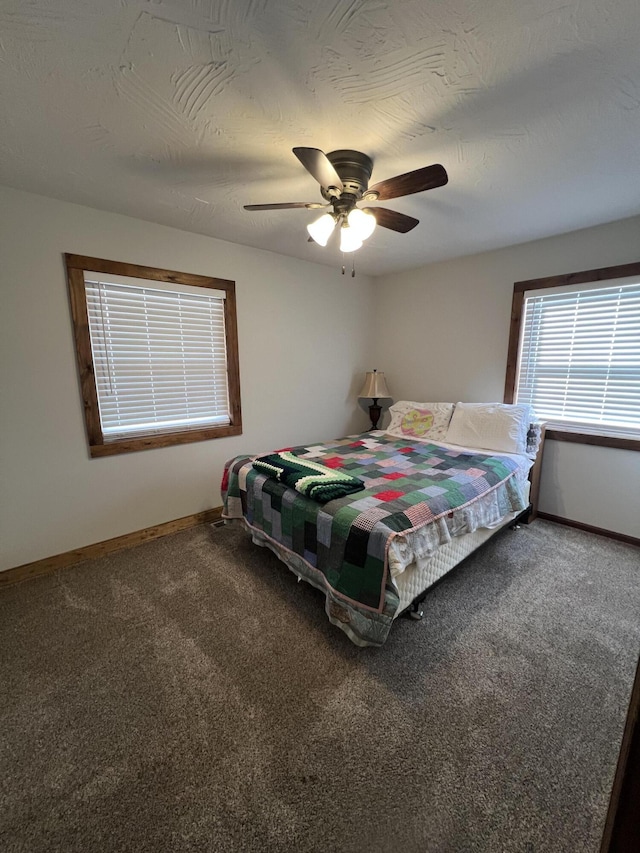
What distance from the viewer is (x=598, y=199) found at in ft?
7.33

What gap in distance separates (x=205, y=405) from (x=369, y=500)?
6.19 ft

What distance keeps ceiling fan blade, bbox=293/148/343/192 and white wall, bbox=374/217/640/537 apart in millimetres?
2246

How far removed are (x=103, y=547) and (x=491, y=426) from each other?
10.9 feet

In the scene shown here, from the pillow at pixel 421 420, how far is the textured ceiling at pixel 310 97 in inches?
70.5

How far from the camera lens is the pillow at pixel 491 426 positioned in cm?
286

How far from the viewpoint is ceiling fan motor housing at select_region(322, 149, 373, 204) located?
1728 mm

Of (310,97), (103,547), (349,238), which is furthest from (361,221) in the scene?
(103,547)

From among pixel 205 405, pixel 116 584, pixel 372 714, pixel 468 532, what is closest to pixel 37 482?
pixel 116 584

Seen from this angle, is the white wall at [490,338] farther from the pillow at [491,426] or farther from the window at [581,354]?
the pillow at [491,426]

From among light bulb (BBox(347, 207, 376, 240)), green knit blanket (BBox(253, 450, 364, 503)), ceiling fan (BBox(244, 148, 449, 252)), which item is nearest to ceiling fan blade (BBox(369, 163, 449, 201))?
ceiling fan (BBox(244, 148, 449, 252))

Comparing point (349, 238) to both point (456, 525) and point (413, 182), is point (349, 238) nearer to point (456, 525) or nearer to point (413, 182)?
point (413, 182)

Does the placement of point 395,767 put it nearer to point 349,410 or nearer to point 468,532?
point 468,532

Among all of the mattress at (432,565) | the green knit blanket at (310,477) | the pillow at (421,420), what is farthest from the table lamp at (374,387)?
the mattress at (432,565)

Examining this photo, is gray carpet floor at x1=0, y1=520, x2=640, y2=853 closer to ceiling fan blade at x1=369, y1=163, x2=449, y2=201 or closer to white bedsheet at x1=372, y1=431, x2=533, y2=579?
white bedsheet at x1=372, y1=431, x2=533, y2=579
